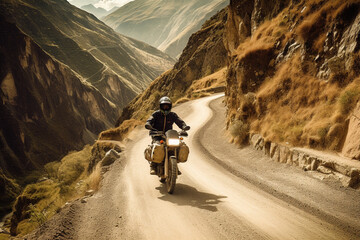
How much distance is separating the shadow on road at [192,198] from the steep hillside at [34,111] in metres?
56.3

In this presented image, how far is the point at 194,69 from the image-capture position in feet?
189

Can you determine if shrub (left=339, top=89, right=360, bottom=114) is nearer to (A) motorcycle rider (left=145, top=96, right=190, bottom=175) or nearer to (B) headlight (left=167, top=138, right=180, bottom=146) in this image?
(A) motorcycle rider (left=145, top=96, right=190, bottom=175)

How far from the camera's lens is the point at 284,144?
8.68m

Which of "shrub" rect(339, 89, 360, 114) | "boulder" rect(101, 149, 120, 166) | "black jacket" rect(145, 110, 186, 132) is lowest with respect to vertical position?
"boulder" rect(101, 149, 120, 166)

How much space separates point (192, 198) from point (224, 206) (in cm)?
90

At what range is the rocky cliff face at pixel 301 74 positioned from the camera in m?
7.77

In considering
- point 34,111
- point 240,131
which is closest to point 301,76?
point 240,131

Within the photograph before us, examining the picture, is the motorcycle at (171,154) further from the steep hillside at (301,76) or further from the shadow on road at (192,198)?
the steep hillside at (301,76)

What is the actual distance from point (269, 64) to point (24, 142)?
7601 cm

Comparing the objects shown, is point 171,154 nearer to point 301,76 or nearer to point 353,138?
point 353,138

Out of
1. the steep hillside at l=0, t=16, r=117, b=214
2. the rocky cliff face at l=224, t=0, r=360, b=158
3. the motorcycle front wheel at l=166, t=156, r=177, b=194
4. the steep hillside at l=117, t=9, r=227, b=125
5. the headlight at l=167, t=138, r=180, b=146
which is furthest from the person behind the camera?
the steep hillside at l=0, t=16, r=117, b=214

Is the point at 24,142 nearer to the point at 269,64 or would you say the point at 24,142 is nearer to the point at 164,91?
the point at 164,91

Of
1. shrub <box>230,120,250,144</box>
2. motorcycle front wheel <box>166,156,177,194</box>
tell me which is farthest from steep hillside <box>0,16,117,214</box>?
motorcycle front wheel <box>166,156,177,194</box>

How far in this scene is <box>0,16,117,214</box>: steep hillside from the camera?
217 ft
